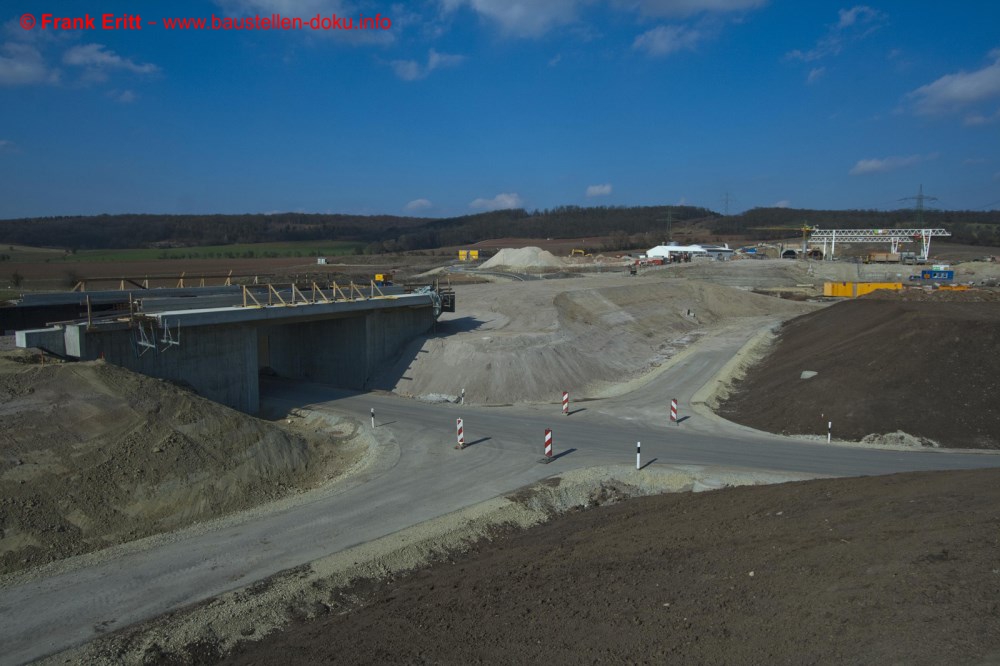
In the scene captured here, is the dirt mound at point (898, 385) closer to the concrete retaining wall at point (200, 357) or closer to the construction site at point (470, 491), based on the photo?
the construction site at point (470, 491)

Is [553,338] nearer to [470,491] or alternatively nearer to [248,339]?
[248,339]

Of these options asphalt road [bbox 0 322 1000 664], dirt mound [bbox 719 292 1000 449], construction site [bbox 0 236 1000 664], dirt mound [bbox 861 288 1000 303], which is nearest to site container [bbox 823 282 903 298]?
dirt mound [bbox 861 288 1000 303]

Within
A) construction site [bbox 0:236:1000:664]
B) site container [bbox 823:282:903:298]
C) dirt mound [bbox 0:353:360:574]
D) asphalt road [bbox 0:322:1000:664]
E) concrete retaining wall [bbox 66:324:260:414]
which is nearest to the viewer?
construction site [bbox 0:236:1000:664]

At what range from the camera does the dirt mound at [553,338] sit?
104 feet

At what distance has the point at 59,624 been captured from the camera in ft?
34.7

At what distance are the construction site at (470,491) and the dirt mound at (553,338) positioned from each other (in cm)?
28

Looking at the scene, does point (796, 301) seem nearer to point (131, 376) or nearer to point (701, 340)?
point (701, 340)

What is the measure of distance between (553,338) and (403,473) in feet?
59.1

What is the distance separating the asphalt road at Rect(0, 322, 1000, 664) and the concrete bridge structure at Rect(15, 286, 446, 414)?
273cm

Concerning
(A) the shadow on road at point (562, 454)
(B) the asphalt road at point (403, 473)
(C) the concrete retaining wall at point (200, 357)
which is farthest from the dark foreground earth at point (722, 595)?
(C) the concrete retaining wall at point (200, 357)

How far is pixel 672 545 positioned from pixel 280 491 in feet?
35.1

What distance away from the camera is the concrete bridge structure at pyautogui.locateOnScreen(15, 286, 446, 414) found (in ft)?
69.8

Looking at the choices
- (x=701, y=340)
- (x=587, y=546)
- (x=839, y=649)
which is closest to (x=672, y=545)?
(x=587, y=546)

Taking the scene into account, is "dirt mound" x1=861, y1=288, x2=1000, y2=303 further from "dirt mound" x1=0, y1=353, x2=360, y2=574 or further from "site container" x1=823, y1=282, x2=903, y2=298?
→ "dirt mound" x1=0, y1=353, x2=360, y2=574
